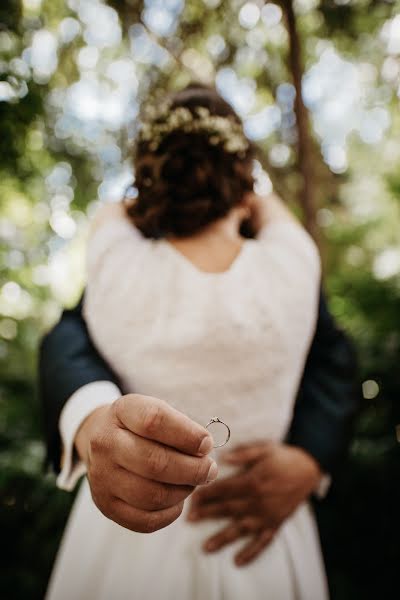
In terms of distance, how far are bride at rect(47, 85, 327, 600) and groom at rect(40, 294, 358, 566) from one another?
0.19 ft

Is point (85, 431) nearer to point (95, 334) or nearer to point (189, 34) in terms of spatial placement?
point (95, 334)

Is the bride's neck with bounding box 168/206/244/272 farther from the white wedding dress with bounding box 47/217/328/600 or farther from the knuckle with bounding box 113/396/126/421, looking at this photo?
the knuckle with bounding box 113/396/126/421

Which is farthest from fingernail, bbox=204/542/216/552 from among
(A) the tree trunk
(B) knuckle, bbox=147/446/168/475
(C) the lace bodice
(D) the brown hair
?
(A) the tree trunk

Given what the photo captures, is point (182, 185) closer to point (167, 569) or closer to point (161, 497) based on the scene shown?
point (161, 497)

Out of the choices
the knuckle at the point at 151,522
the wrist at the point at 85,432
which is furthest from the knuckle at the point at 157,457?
the wrist at the point at 85,432

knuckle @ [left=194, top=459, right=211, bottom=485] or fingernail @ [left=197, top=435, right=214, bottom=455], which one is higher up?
fingernail @ [left=197, top=435, right=214, bottom=455]

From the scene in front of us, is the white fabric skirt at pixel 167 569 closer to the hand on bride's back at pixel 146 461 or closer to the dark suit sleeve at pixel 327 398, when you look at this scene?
the dark suit sleeve at pixel 327 398

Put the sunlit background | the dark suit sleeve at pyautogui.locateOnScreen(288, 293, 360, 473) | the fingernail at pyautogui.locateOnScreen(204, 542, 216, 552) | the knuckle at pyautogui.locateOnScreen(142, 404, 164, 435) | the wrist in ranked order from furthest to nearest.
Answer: the sunlit background
the dark suit sleeve at pyautogui.locateOnScreen(288, 293, 360, 473)
the fingernail at pyautogui.locateOnScreen(204, 542, 216, 552)
the wrist
the knuckle at pyautogui.locateOnScreen(142, 404, 164, 435)

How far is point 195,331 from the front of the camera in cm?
103

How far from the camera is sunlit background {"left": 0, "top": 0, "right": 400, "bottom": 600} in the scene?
2400 millimetres

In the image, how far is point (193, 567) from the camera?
1131mm

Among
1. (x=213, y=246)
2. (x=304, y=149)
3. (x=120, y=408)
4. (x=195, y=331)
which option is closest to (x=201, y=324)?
(x=195, y=331)

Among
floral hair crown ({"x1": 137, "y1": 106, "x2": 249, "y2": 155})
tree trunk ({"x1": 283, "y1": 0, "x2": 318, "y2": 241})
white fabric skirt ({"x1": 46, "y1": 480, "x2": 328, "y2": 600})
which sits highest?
floral hair crown ({"x1": 137, "y1": 106, "x2": 249, "y2": 155})

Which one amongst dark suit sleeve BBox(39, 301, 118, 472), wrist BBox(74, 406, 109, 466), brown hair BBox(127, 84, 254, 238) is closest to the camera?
wrist BBox(74, 406, 109, 466)
